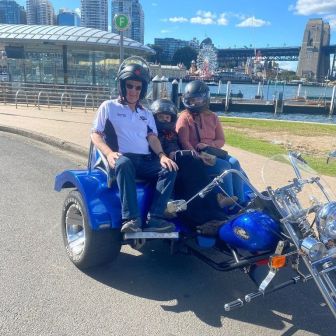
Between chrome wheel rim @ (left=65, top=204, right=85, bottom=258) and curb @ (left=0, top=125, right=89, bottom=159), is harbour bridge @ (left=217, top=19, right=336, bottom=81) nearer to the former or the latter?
curb @ (left=0, top=125, right=89, bottom=159)

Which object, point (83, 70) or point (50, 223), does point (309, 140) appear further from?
point (83, 70)

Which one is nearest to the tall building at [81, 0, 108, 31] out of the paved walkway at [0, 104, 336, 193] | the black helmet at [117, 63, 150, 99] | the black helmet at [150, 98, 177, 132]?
the paved walkway at [0, 104, 336, 193]

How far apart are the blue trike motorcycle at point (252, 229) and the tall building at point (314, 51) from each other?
11497 cm

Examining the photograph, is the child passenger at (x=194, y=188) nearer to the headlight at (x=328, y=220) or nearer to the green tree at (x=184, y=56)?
the headlight at (x=328, y=220)

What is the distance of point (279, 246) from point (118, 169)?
143 cm

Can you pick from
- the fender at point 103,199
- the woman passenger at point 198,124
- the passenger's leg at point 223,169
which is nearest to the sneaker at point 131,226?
the fender at point 103,199

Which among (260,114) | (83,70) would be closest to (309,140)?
(83,70)

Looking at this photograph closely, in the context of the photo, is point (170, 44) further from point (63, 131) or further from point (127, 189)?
point (127, 189)

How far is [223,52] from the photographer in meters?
122

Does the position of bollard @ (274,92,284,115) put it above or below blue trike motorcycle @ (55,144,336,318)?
below

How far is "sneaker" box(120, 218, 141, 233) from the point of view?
333 cm

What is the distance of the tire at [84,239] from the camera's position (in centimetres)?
360

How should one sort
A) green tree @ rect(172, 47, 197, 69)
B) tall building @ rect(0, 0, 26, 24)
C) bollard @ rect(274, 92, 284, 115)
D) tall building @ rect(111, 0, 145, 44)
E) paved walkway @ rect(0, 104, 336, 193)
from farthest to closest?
green tree @ rect(172, 47, 197, 69), tall building @ rect(0, 0, 26, 24), bollard @ rect(274, 92, 284, 115), tall building @ rect(111, 0, 145, 44), paved walkway @ rect(0, 104, 336, 193)

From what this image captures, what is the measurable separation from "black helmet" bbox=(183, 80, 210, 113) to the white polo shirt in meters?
0.71
